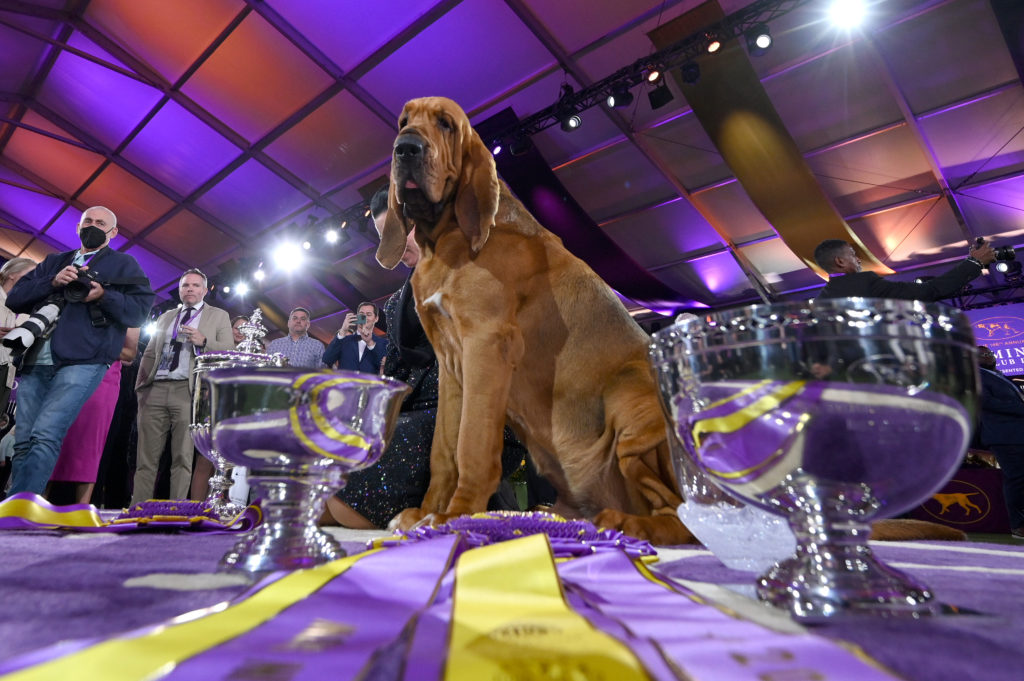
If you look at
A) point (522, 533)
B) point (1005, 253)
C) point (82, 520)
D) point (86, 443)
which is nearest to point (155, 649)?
point (522, 533)

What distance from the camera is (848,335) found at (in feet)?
1.61

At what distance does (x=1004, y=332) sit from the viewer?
1029 centimetres

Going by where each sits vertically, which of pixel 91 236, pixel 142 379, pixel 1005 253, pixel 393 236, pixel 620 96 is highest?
pixel 620 96

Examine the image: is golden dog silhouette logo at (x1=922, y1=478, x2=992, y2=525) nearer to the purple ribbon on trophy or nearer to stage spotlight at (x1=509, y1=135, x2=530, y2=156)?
stage spotlight at (x1=509, y1=135, x2=530, y2=156)

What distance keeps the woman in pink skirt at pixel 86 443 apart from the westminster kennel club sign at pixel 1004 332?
42.2 ft

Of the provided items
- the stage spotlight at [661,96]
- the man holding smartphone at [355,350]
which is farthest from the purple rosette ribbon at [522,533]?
the stage spotlight at [661,96]

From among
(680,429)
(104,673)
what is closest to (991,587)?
(680,429)

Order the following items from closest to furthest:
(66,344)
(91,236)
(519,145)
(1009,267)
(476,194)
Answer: (476,194)
(66,344)
(91,236)
(519,145)
(1009,267)

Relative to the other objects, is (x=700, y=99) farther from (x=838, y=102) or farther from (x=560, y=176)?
(x=560, y=176)

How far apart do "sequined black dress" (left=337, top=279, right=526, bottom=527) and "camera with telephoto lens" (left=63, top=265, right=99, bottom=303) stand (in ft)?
6.48

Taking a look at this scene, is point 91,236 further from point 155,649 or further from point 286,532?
point 155,649

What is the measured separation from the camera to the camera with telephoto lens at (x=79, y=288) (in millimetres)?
3258

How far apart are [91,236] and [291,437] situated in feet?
12.4

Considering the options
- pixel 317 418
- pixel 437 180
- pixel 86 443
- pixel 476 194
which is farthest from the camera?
pixel 86 443
